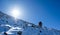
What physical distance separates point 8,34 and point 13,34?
7.77 feet

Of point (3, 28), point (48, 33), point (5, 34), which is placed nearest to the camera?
point (5, 34)

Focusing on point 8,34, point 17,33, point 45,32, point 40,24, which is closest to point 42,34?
point 45,32

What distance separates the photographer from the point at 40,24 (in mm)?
102375

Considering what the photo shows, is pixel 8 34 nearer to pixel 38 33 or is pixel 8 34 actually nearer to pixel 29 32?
pixel 29 32

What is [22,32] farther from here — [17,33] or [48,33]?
[48,33]

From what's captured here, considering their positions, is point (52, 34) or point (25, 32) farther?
point (52, 34)

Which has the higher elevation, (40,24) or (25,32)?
(40,24)

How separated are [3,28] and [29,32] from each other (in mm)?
14875

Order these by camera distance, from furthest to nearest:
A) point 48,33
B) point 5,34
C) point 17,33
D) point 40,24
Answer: point 40,24 < point 48,33 < point 17,33 < point 5,34

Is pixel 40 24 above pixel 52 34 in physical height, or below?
above

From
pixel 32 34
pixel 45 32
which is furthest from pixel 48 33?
pixel 32 34

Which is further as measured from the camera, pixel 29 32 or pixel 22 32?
pixel 29 32

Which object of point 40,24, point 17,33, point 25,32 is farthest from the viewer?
point 40,24

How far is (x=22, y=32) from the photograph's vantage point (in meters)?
58.9
